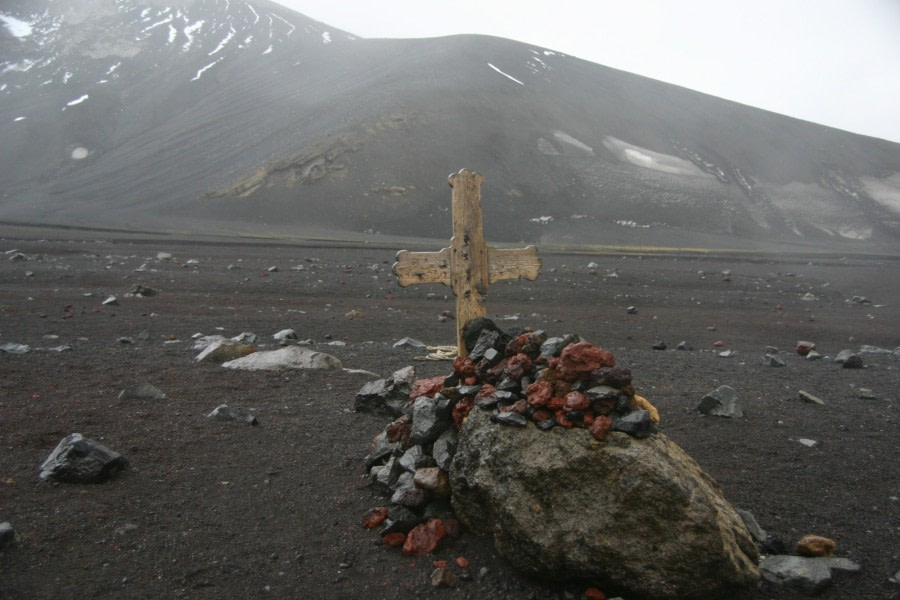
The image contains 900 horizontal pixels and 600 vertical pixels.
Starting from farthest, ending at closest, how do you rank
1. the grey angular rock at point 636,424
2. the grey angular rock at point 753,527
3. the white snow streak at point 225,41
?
the white snow streak at point 225,41
the grey angular rock at point 753,527
the grey angular rock at point 636,424

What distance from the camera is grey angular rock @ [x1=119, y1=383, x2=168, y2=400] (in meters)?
5.70

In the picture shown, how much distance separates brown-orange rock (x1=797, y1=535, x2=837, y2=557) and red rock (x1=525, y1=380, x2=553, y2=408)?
155cm

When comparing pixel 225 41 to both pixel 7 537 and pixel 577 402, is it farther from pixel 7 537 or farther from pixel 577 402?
pixel 577 402

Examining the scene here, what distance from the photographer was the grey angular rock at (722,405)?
225 inches

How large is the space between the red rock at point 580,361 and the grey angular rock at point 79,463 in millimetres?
2842

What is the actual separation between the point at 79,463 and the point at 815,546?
13.9 ft

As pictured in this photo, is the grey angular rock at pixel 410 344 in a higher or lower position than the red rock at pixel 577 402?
lower

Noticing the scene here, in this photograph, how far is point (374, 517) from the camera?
3.89 m

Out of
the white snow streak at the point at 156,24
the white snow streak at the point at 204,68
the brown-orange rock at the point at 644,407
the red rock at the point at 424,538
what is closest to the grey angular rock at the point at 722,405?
the brown-orange rock at the point at 644,407

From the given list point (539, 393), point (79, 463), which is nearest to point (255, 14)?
point (79, 463)

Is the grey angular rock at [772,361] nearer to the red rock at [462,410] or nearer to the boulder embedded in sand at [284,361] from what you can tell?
the boulder embedded in sand at [284,361]

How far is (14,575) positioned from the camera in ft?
10.5

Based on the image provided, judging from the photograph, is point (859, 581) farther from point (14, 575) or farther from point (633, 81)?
point (633, 81)

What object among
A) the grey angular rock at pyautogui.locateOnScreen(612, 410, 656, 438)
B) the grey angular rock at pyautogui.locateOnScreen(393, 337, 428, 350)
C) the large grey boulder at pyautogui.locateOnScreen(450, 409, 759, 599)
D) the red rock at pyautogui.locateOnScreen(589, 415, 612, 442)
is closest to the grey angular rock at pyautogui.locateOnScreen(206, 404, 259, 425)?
the large grey boulder at pyautogui.locateOnScreen(450, 409, 759, 599)
